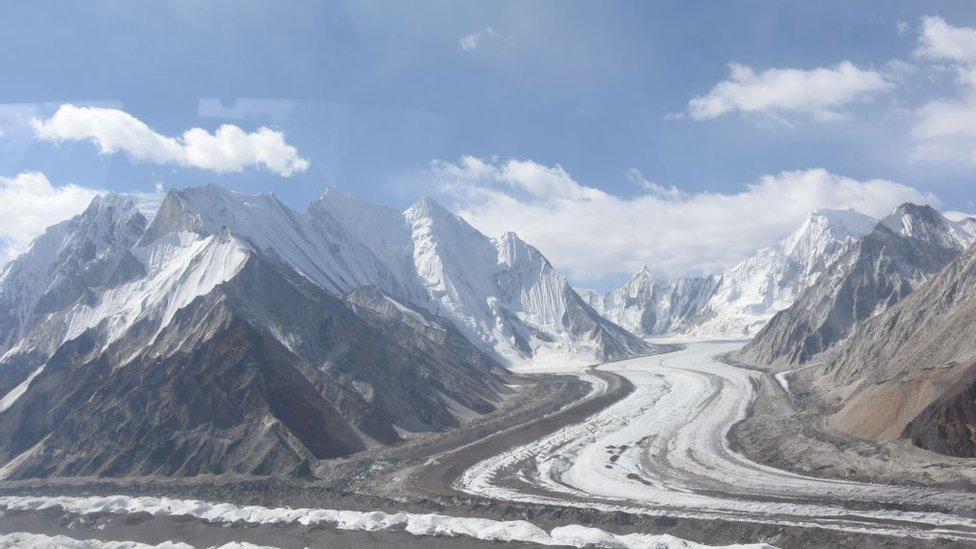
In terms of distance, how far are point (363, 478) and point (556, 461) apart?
16134 millimetres

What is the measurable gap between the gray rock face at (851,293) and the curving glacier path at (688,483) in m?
67.3

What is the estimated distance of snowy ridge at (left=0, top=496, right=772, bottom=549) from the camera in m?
38.3

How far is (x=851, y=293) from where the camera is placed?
157 metres

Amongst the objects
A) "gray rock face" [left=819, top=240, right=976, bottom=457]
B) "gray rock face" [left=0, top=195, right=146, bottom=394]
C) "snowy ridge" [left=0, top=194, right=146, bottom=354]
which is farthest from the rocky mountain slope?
"gray rock face" [left=819, top=240, right=976, bottom=457]

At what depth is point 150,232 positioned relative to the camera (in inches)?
5310

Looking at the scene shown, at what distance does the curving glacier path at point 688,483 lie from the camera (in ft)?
134

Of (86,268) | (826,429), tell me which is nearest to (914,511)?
(826,429)

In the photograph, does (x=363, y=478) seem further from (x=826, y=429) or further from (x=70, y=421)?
(x=826, y=429)

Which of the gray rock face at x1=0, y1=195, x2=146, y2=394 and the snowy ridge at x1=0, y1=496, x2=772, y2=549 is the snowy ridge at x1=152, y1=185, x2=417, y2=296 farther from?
the snowy ridge at x1=0, y1=496, x2=772, y2=549

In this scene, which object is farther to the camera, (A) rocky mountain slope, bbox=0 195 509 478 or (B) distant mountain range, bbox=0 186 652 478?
(B) distant mountain range, bbox=0 186 652 478

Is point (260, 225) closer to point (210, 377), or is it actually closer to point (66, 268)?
point (66, 268)

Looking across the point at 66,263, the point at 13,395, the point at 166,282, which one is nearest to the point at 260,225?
the point at 66,263

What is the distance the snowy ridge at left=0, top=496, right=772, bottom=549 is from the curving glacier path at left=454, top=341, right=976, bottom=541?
7330 mm

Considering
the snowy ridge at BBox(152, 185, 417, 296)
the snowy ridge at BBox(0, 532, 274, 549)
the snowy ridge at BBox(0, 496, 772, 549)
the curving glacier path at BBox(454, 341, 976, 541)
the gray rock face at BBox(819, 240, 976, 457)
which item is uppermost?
the snowy ridge at BBox(152, 185, 417, 296)
